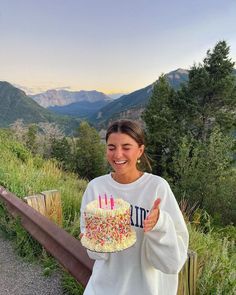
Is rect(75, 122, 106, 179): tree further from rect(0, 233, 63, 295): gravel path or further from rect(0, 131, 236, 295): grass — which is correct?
rect(0, 233, 63, 295): gravel path

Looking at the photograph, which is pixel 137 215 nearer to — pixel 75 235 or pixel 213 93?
pixel 75 235

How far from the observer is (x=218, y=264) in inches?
101

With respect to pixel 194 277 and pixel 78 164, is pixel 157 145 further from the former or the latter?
pixel 194 277

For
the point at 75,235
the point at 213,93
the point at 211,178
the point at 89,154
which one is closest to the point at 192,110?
the point at 213,93

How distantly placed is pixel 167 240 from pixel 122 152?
58 cm

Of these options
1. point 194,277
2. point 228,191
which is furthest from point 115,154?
point 228,191

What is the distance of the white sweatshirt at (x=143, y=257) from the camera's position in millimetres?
1631

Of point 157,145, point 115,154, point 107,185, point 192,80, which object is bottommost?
point 157,145

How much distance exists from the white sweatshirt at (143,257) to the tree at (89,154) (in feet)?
141

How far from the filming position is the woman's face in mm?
1871

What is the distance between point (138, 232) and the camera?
5.93ft

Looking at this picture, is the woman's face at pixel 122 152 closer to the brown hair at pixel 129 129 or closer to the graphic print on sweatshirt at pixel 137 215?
the brown hair at pixel 129 129

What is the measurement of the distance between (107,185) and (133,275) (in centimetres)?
54

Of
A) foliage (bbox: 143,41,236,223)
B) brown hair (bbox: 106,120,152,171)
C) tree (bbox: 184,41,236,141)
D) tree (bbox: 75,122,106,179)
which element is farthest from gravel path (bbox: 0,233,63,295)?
tree (bbox: 75,122,106,179)
